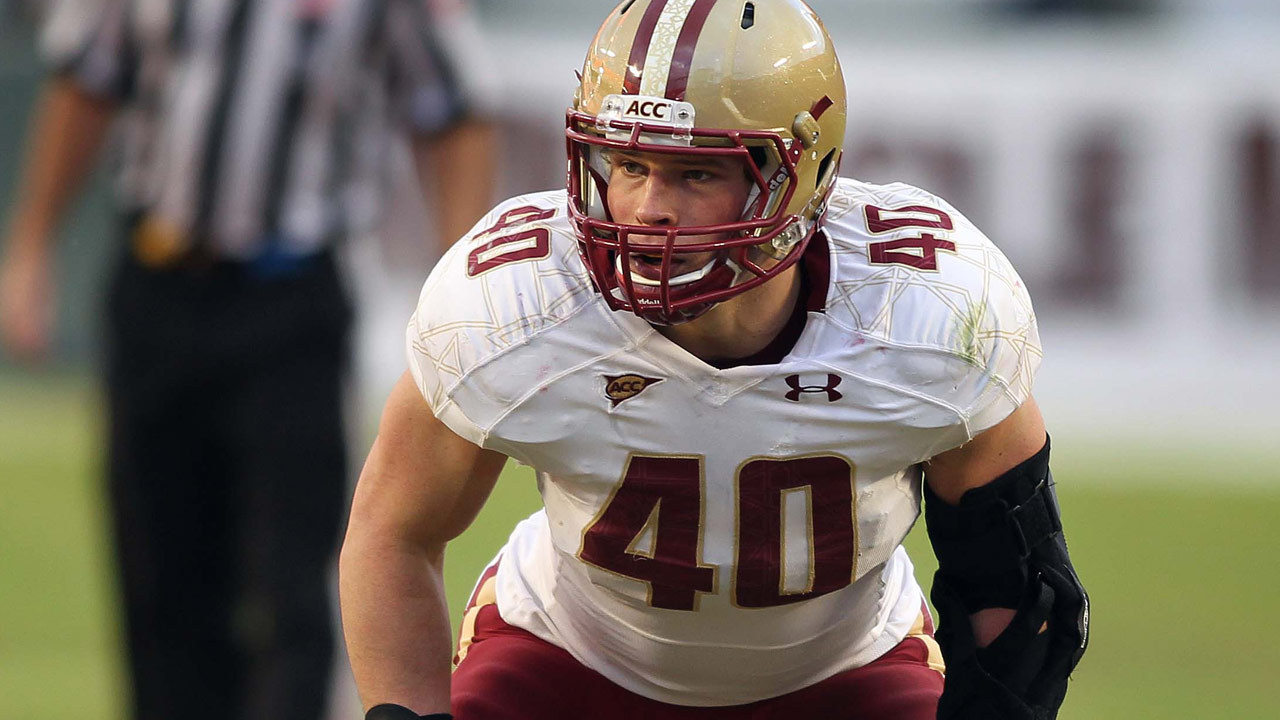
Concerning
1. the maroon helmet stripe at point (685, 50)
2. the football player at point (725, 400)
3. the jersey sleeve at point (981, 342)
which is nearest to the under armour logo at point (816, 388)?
the football player at point (725, 400)

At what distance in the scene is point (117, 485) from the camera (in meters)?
3.60

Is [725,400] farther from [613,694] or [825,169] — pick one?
[613,694]

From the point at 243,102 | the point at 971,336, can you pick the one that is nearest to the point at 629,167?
the point at 971,336

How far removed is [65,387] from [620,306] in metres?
6.02

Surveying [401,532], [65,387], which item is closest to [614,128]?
[401,532]

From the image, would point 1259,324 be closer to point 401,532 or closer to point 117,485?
point 117,485

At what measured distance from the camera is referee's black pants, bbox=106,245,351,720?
11.6 ft

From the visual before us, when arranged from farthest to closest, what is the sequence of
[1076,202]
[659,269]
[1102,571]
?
[1076,202] → [1102,571] → [659,269]

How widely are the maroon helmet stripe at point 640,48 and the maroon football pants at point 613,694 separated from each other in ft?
2.46

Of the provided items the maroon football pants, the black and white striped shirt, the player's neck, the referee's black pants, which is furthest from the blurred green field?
the player's neck

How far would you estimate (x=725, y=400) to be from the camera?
2.07 meters

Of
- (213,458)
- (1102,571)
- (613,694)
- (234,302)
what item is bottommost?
(1102,571)

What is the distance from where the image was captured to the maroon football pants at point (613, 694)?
7.65 feet

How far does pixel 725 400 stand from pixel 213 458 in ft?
5.94
